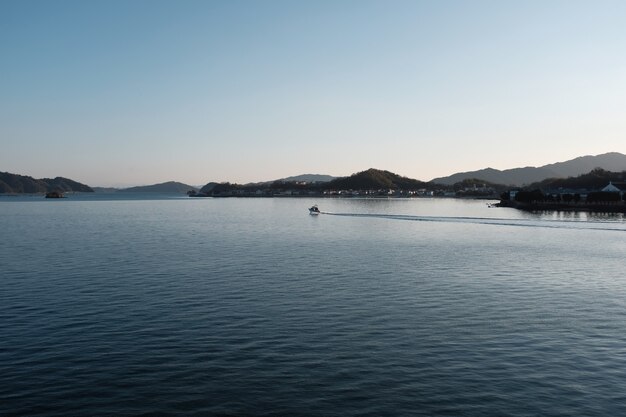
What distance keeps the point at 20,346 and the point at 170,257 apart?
1479 inches

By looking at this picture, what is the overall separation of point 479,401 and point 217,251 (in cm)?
5485

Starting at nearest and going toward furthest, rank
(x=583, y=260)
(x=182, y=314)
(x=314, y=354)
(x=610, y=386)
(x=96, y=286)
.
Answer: (x=610, y=386)
(x=314, y=354)
(x=182, y=314)
(x=96, y=286)
(x=583, y=260)

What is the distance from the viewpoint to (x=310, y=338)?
28.2 metres

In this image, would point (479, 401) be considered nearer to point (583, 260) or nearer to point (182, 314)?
point (182, 314)

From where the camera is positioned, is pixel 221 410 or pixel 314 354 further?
pixel 314 354

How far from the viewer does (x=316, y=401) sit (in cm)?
1981

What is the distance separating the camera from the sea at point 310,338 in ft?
65.6

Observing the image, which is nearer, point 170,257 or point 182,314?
point 182,314

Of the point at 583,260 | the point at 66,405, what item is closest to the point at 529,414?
the point at 66,405

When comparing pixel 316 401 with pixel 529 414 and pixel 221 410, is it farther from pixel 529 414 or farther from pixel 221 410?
pixel 529 414

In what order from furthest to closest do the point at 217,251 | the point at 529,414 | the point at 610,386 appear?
the point at 217,251
the point at 610,386
the point at 529,414

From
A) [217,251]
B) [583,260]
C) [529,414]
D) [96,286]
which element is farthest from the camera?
[217,251]

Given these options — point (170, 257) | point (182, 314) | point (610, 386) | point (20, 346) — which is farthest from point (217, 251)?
point (610, 386)

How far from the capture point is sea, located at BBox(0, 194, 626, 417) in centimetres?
1998
